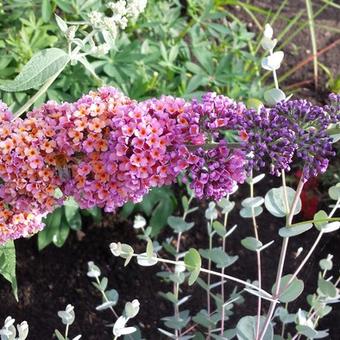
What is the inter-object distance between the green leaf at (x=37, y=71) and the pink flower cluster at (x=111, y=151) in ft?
0.18

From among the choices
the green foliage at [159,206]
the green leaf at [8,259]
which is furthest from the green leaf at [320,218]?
the green foliage at [159,206]

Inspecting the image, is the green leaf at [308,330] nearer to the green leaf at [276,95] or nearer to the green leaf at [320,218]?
the green leaf at [320,218]

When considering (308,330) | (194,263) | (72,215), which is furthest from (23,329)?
(72,215)

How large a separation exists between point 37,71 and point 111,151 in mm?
234

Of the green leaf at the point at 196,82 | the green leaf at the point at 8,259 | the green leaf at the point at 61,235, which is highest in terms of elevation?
the green leaf at the point at 196,82

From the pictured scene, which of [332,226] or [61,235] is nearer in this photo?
[332,226]

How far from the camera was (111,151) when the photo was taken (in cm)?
129

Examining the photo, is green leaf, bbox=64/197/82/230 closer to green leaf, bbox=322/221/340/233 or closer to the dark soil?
the dark soil

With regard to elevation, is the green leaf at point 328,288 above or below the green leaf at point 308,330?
above

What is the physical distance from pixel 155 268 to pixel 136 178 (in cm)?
119

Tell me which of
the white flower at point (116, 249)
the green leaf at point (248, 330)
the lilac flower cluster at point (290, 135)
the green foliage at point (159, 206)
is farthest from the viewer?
the green foliage at point (159, 206)

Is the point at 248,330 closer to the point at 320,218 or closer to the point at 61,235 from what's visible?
the point at 320,218

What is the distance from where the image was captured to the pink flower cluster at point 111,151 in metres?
1.26

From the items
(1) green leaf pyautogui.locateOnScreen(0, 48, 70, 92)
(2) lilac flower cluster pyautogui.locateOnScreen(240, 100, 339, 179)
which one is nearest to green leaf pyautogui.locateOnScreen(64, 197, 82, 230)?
(1) green leaf pyautogui.locateOnScreen(0, 48, 70, 92)
